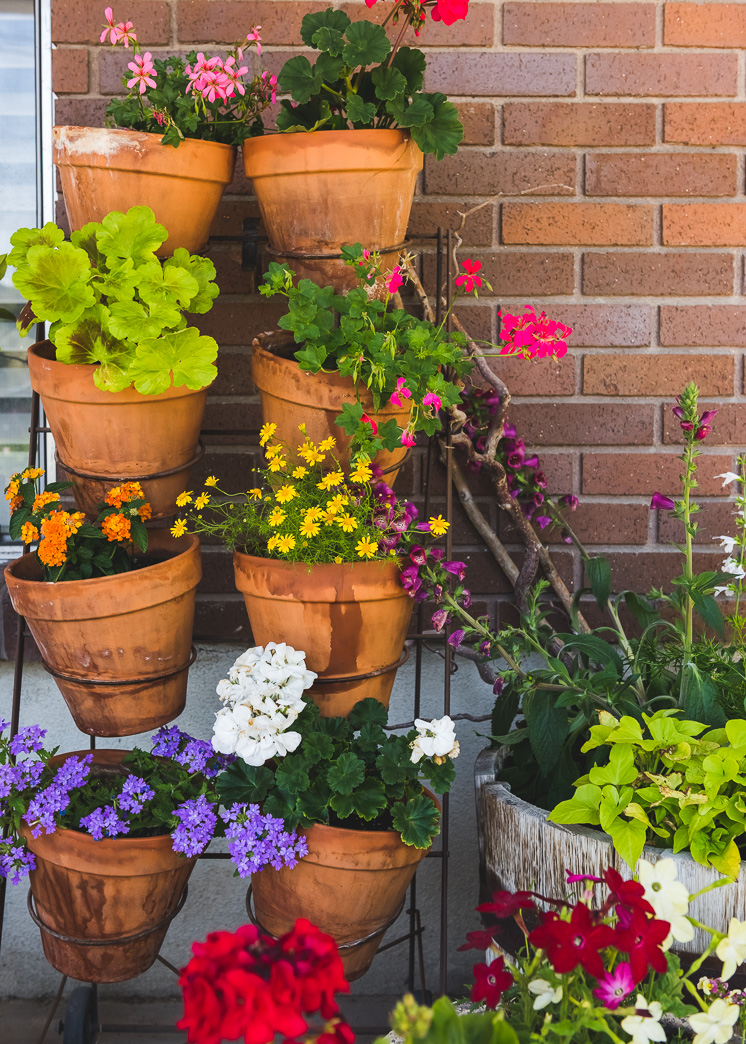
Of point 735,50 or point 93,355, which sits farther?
point 735,50

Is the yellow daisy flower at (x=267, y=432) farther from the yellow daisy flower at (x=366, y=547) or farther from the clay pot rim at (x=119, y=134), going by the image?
the clay pot rim at (x=119, y=134)

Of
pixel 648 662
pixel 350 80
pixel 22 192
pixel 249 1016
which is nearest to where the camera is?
pixel 249 1016

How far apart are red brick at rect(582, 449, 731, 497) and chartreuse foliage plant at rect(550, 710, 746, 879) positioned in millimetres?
758

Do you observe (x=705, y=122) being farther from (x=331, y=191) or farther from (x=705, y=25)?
(x=331, y=191)

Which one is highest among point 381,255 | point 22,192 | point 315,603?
point 22,192

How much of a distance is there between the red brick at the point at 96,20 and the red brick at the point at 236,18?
4 centimetres

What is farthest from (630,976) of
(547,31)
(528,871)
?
(547,31)

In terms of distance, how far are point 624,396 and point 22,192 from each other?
4.79 feet

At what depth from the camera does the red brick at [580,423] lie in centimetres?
182

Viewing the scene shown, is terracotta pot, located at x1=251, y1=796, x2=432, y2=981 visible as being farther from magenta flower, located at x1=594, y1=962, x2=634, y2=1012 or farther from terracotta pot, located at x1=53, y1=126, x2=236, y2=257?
terracotta pot, located at x1=53, y1=126, x2=236, y2=257

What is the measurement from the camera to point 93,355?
4.34 ft

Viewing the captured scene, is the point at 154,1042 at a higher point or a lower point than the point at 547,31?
lower

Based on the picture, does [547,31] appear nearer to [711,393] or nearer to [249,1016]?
[711,393]

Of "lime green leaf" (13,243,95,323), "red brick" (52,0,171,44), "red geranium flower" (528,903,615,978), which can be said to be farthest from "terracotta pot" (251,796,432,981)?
"red brick" (52,0,171,44)
